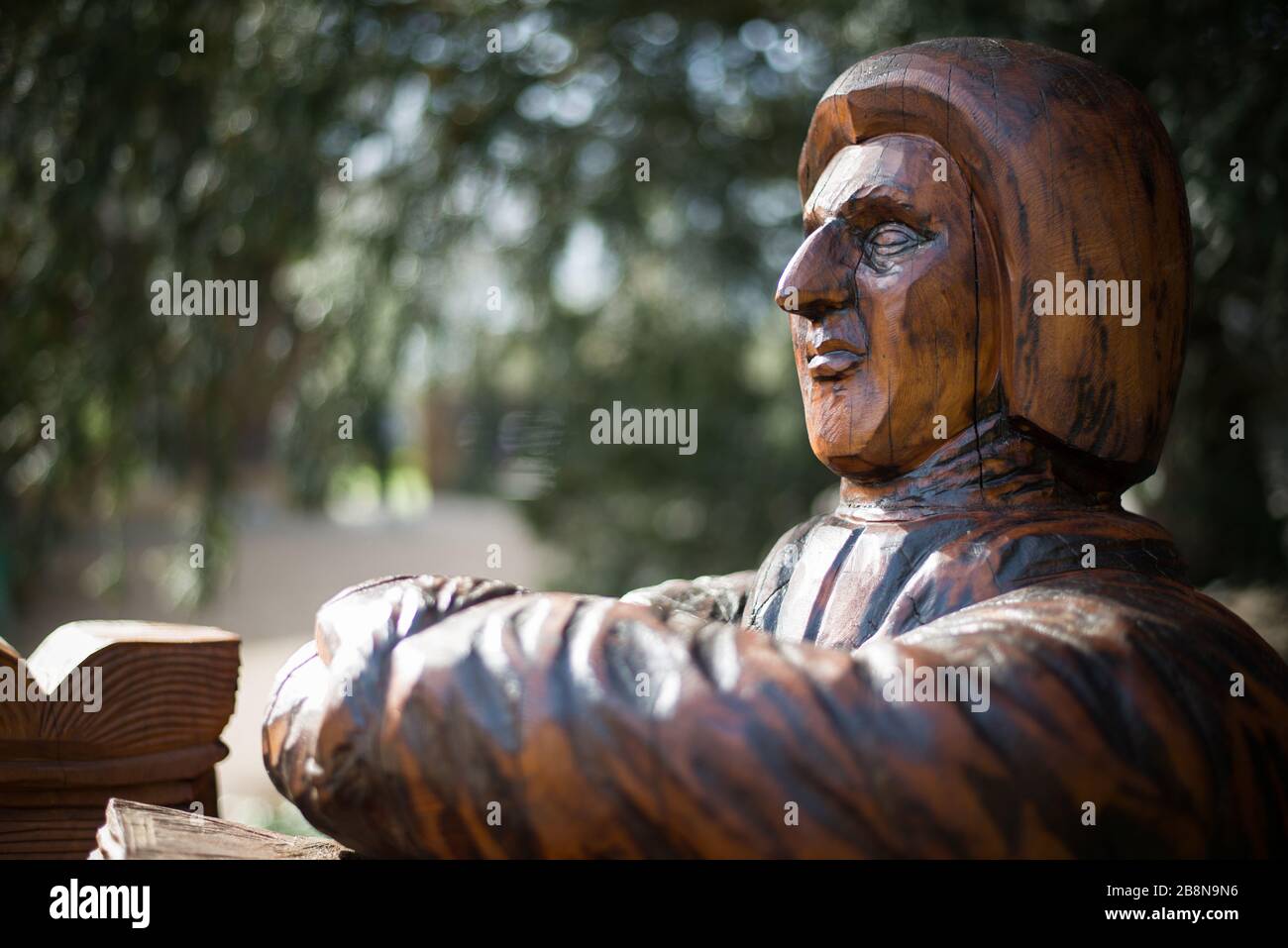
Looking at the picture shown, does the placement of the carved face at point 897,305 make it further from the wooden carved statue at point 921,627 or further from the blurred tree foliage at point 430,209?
the blurred tree foliage at point 430,209

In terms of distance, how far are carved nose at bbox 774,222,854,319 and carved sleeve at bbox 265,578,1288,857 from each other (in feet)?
2.05

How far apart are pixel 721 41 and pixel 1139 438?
4.55m

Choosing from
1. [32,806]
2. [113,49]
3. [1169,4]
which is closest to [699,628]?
[32,806]

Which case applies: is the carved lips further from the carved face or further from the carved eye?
the carved eye

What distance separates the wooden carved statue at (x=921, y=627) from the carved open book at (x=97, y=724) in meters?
0.55

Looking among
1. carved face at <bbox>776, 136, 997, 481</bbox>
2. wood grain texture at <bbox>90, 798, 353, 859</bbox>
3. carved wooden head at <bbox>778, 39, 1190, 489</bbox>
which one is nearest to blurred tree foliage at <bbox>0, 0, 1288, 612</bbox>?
carved wooden head at <bbox>778, 39, 1190, 489</bbox>

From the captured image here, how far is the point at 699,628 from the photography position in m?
1.34

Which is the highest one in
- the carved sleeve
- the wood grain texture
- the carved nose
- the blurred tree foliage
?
the blurred tree foliage

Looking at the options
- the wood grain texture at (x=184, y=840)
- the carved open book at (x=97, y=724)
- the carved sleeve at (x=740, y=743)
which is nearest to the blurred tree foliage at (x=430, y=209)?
the carved sleeve at (x=740, y=743)

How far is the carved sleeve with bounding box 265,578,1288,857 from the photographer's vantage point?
3.98 feet

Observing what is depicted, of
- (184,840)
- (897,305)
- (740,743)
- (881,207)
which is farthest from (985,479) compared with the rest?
(184,840)

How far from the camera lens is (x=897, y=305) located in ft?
5.76

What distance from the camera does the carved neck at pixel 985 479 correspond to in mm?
1742
